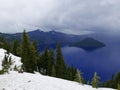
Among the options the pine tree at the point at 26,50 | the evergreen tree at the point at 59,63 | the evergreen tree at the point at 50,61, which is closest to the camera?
the pine tree at the point at 26,50

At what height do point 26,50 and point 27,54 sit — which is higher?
point 26,50

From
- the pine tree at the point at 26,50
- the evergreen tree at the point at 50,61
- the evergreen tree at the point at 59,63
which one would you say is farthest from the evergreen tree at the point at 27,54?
the evergreen tree at the point at 50,61

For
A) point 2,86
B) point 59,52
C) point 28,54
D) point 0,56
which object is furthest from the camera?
point 59,52

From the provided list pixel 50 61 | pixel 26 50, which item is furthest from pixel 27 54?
pixel 50 61

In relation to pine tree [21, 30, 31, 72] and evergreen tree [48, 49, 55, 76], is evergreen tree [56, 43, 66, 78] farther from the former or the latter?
pine tree [21, 30, 31, 72]

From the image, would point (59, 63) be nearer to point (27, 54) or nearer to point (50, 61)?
point (50, 61)

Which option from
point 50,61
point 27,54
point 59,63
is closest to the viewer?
point 27,54

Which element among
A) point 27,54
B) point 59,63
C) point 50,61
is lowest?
point 59,63

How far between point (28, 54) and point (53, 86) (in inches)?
1134

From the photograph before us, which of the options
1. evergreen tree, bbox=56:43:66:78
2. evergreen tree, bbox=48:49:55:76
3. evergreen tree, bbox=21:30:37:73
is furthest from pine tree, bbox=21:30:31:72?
evergreen tree, bbox=48:49:55:76

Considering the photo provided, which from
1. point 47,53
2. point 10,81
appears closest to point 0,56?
point 47,53

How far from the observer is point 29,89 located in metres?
A: 21.8

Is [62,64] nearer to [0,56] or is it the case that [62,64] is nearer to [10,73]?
Result: [0,56]

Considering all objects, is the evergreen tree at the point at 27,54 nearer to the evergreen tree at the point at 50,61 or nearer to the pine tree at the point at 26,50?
the pine tree at the point at 26,50
